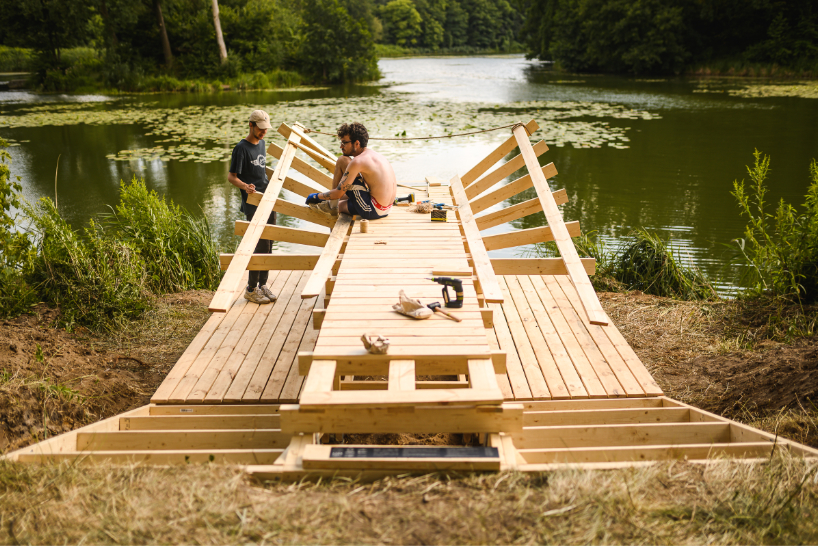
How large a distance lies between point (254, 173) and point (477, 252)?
233cm

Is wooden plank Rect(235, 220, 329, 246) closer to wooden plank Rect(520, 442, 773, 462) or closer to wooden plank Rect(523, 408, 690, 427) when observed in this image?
wooden plank Rect(523, 408, 690, 427)

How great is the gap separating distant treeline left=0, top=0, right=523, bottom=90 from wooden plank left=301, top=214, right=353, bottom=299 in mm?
26156

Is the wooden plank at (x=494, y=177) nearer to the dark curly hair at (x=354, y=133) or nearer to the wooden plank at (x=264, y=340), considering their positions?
the dark curly hair at (x=354, y=133)

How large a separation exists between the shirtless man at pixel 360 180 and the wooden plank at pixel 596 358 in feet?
6.63

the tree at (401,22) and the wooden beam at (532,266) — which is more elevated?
the tree at (401,22)

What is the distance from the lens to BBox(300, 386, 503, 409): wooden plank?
268cm

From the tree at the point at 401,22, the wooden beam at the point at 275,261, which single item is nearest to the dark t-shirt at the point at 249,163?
the wooden beam at the point at 275,261

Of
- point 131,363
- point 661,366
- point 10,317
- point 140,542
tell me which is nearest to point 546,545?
point 140,542

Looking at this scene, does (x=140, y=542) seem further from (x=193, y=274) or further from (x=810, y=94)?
(x=810, y=94)

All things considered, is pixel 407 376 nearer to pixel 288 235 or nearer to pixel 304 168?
pixel 288 235

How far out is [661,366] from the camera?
4.77 meters

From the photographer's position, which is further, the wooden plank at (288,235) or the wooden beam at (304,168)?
the wooden beam at (304,168)

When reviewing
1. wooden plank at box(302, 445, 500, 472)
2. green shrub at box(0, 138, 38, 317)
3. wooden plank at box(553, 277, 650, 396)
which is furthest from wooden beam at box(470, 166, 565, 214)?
green shrub at box(0, 138, 38, 317)

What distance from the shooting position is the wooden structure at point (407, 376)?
2721 mm
